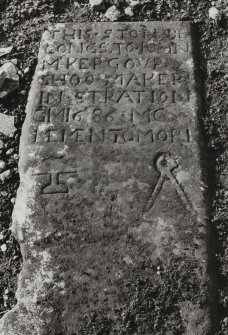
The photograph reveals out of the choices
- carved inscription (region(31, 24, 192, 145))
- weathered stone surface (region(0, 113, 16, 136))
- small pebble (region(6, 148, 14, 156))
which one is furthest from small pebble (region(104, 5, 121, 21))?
small pebble (region(6, 148, 14, 156))

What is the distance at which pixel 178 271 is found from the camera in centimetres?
218

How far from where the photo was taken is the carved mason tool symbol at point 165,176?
7.72ft

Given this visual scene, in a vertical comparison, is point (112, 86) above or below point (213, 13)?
below

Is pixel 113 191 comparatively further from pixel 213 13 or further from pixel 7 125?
pixel 213 13

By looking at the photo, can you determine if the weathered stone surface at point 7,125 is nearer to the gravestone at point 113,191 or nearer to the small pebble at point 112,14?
the gravestone at point 113,191

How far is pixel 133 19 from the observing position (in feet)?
10.7

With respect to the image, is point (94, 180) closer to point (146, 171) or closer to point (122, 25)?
point (146, 171)

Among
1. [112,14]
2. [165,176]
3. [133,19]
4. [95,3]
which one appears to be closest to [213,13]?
[133,19]

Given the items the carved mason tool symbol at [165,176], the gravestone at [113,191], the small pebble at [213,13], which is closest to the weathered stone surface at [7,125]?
the gravestone at [113,191]

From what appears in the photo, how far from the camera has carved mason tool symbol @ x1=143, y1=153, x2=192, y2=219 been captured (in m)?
2.35

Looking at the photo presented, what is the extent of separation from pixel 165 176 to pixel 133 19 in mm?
1327

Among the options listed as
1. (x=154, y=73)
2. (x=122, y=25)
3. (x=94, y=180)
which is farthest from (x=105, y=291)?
(x=122, y=25)

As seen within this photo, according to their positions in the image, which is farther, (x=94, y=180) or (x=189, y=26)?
(x=189, y=26)

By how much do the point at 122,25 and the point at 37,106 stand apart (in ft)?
2.66
